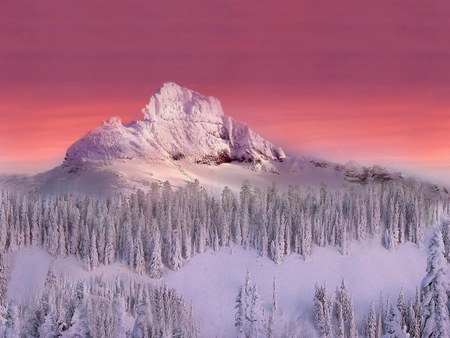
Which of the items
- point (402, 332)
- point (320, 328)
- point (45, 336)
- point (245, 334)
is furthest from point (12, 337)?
point (320, 328)

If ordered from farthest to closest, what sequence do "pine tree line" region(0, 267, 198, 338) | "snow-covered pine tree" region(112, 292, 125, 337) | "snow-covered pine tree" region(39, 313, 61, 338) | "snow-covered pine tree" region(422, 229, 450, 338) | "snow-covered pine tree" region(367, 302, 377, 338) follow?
"snow-covered pine tree" region(367, 302, 377, 338) < "snow-covered pine tree" region(112, 292, 125, 337) < "snow-covered pine tree" region(39, 313, 61, 338) < "pine tree line" region(0, 267, 198, 338) < "snow-covered pine tree" region(422, 229, 450, 338)

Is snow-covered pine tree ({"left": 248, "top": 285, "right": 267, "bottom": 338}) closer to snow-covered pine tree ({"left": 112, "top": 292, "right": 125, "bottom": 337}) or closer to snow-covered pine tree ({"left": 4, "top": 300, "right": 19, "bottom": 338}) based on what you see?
snow-covered pine tree ({"left": 112, "top": 292, "right": 125, "bottom": 337})

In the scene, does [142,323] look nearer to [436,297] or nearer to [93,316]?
[93,316]

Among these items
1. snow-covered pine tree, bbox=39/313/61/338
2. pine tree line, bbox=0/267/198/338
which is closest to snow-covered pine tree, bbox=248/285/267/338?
pine tree line, bbox=0/267/198/338

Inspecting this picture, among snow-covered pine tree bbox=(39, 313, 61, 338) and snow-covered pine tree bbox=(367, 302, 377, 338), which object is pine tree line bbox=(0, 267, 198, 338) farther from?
snow-covered pine tree bbox=(367, 302, 377, 338)

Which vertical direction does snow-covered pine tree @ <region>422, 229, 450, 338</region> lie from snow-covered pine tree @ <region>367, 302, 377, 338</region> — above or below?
above

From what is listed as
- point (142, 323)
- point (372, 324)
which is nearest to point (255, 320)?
point (142, 323)

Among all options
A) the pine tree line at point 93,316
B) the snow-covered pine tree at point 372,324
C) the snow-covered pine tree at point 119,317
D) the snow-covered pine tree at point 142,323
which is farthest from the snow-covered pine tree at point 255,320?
the snow-covered pine tree at point 372,324

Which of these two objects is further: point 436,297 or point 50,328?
point 50,328

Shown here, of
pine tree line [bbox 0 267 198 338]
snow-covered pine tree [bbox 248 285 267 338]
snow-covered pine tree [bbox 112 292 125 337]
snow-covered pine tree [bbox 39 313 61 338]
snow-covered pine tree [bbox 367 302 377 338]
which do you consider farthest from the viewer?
snow-covered pine tree [bbox 367 302 377 338]

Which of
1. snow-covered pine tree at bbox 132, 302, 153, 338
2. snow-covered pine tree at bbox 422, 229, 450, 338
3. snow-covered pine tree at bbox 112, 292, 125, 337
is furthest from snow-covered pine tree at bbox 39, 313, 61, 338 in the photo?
snow-covered pine tree at bbox 422, 229, 450, 338

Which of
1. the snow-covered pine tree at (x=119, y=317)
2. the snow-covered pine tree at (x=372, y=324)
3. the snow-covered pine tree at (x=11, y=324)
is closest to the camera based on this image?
the snow-covered pine tree at (x=11, y=324)

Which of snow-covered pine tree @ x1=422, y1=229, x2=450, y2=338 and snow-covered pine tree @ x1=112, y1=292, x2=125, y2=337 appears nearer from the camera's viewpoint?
snow-covered pine tree @ x1=422, y1=229, x2=450, y2=338

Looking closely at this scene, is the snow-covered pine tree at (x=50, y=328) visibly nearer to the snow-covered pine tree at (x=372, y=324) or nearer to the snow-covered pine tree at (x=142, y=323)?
the snow-covered pine tree at (x=142, y=323)
